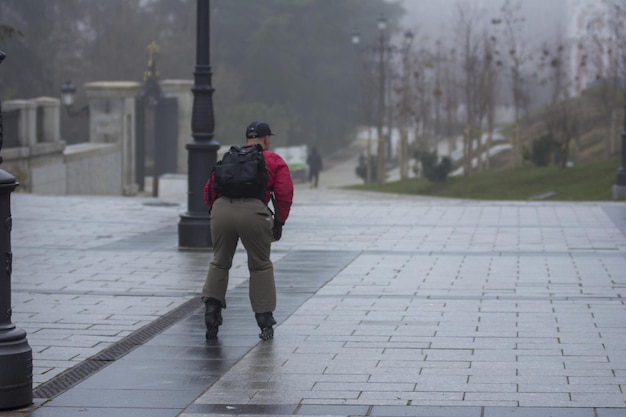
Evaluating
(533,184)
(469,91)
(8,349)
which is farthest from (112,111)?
(8,349)

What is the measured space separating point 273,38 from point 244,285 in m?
56.0

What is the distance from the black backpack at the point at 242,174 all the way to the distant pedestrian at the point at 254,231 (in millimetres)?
44

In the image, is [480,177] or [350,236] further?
[480,177]

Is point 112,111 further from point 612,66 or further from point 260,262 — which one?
point 612,66

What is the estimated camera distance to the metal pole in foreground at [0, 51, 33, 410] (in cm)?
596

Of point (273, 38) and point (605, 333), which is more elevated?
point (273, 38)

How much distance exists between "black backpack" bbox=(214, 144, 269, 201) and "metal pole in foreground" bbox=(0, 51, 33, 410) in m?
1.85

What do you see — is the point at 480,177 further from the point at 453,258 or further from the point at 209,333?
the point at 209,333

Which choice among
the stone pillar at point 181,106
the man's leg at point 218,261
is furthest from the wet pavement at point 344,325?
the stone pillar at point 181,106

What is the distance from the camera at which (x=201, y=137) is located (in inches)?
517

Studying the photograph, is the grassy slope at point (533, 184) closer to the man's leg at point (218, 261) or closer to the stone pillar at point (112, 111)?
the stone pillar at point (112, 111)

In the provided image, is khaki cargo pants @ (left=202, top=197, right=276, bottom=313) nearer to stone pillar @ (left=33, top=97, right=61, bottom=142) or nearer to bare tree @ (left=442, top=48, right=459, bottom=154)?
stone pillar @ (left=33, top=97, right=61, bottom=142)

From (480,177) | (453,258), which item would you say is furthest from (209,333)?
(480,177)

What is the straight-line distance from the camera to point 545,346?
7520 mm
